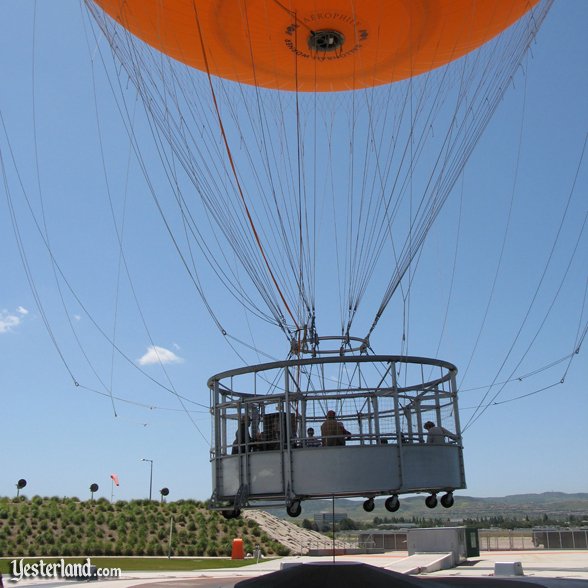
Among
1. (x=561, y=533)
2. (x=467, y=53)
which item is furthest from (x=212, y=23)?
(x=561, y=533)

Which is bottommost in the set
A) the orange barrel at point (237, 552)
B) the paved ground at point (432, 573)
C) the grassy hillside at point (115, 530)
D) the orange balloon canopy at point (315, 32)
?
the paved ground at point (432, 573)

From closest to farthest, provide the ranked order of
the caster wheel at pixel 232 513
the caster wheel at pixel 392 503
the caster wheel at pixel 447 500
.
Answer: the caster wheel at pixel 392 503, the caster wheel at pixel 232 513, the caster wheel at pixel 447 500

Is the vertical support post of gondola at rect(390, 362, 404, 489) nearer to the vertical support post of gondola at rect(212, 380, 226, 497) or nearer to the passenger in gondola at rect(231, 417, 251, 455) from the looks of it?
the passenger in gondola at rect(231, 417, 251, 455)

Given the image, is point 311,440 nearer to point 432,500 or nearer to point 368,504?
point 368,504

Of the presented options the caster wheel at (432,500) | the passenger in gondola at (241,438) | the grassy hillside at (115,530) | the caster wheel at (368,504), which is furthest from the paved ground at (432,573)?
the grassy hillside at (115,530)

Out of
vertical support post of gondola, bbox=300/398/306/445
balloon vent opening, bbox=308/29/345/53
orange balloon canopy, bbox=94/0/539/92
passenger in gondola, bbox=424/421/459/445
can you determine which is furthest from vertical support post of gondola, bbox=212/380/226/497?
balloon vent opening, bbox=308/29/345/53

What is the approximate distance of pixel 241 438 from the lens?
12.1 meters

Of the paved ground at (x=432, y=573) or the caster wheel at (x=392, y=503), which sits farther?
the paved ground at (x=432, y=573)

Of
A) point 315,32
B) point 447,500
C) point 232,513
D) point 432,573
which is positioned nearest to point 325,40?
point 315,32

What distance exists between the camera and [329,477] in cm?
1121

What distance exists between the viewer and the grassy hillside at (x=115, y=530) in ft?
130

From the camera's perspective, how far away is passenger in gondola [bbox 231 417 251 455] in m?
11.9

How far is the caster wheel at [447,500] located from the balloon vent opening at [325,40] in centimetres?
1076

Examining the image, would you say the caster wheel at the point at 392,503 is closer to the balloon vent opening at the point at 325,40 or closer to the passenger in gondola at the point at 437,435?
the passenger in gondola at the point at 437,435
